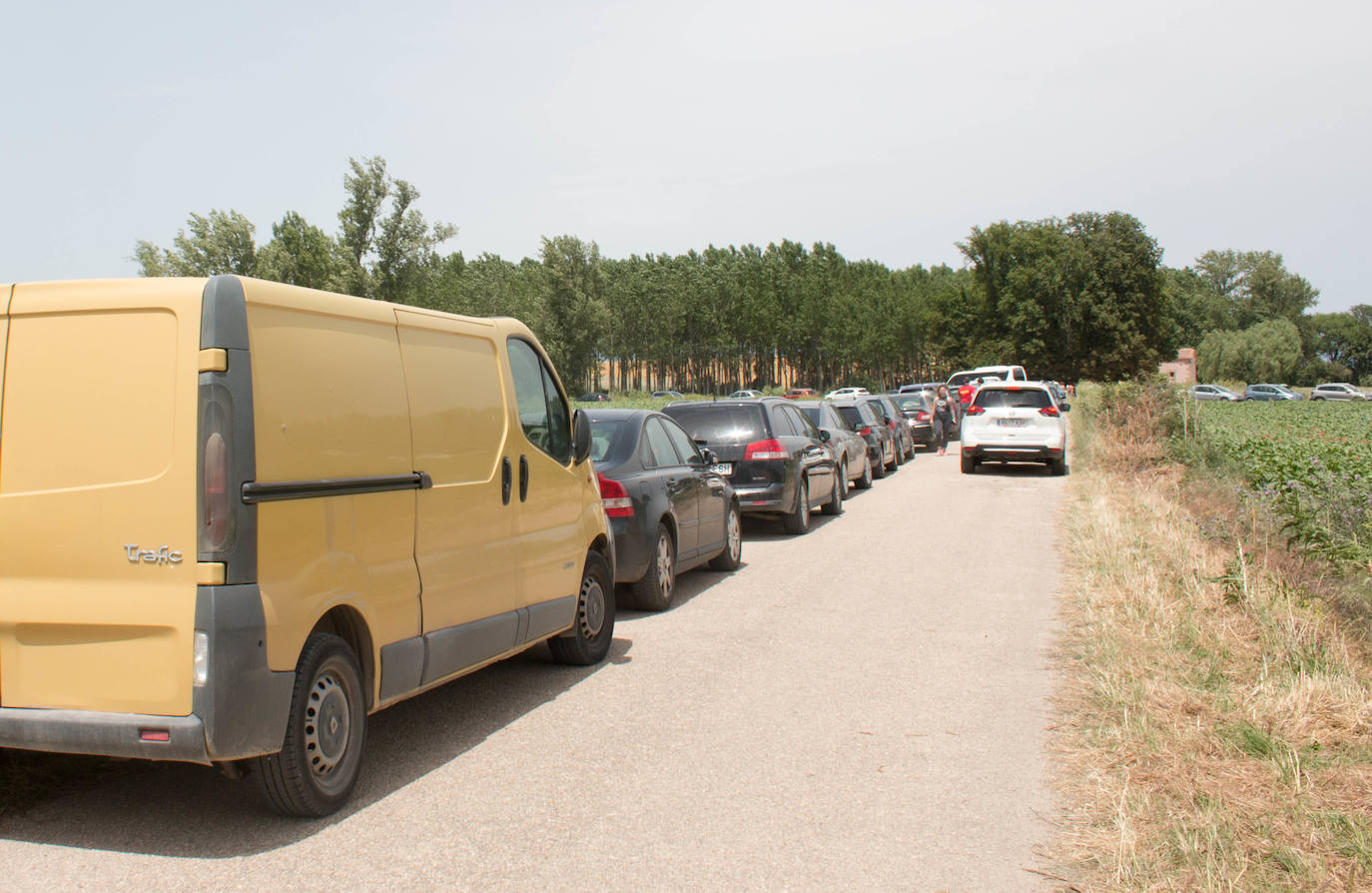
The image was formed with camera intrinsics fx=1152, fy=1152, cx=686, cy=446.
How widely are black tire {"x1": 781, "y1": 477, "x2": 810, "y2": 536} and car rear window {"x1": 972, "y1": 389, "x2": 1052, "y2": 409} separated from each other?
387 inches

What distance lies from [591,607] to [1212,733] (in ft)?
12.4

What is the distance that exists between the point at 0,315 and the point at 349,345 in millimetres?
1312

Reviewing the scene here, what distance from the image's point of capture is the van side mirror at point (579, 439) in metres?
7.27

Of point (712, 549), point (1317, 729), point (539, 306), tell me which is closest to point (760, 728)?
point (1317, 729)

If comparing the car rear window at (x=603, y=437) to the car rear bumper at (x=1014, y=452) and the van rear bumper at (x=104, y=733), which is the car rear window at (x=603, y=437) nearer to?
the van rear bumper at (x=104, y=733)

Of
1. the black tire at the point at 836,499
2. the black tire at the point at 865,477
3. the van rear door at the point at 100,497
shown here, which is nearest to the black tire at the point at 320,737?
the van rear door at the point at 100,497

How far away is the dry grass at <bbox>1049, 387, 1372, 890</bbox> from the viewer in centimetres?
405

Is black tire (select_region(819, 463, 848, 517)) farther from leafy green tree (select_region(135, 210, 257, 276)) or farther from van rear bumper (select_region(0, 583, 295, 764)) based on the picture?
leafy green tree (select_region(135, 210, 257, 276))

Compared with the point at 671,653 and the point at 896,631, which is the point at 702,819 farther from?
the point at 896,631

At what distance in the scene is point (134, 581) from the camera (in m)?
4.23

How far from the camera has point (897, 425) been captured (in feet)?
90.0

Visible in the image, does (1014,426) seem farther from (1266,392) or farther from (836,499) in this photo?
(1266,392)

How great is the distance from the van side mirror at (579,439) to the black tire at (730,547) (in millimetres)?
4246

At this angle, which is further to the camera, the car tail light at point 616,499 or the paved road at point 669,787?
the car tail light at point 616,499
